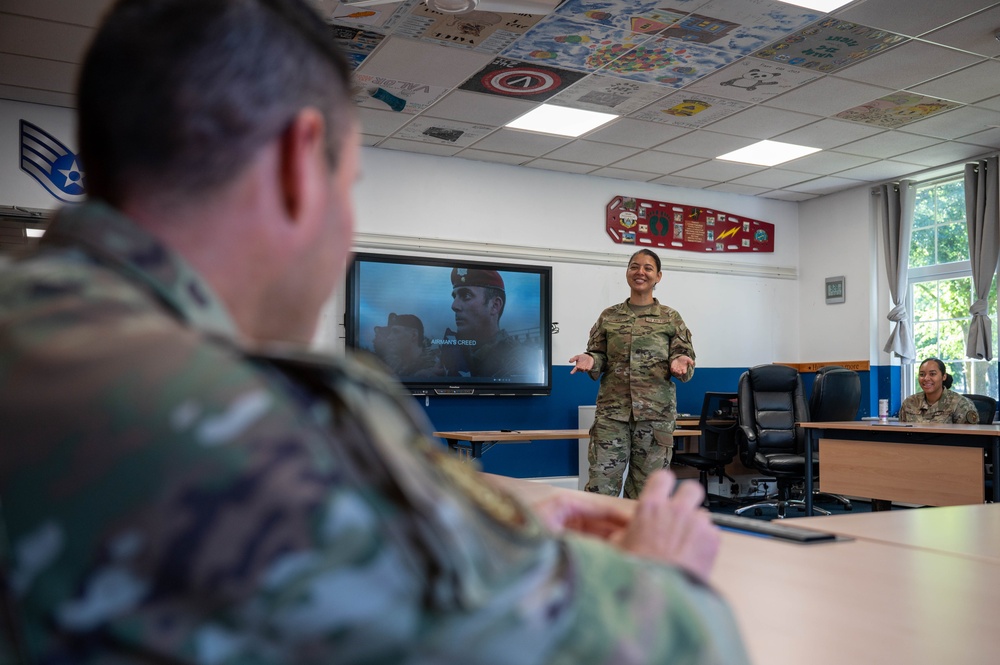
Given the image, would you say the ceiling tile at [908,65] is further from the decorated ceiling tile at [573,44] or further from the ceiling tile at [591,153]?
the ceiling tile at [591,153]

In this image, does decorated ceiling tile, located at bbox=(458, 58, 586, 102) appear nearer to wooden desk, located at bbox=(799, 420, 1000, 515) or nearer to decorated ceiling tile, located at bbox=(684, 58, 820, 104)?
decorated ceiling tile, located at bbox=(684, 58, 820, 104)

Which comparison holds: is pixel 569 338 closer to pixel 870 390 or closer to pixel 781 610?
pixel 870 390

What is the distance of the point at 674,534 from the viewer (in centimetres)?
74

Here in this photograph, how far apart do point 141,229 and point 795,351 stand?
8.98 meters

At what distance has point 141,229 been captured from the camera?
1.54 feet

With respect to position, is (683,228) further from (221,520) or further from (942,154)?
(221,520)

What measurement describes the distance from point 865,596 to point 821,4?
415 centimetres

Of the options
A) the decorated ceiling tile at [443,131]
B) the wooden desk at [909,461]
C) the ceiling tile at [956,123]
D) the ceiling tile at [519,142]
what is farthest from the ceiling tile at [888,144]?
the decorated ceiling tile at [443,131]

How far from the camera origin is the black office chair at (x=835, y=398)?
6539mm

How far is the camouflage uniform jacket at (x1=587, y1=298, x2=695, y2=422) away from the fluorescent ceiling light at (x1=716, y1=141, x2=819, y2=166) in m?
2.57

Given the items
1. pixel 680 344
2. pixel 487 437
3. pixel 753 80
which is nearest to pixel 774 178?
pixel 753 80

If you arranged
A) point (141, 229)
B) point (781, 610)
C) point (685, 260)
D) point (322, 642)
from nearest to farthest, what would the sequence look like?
point (322, 642) → point (141, 229) → point (781, 610) → point (685, 260)

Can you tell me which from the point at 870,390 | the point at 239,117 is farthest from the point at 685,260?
the point at 239,117

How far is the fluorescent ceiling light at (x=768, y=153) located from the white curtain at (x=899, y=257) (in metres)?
1.31
